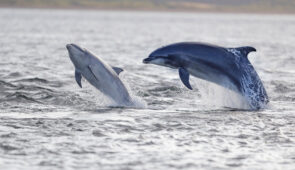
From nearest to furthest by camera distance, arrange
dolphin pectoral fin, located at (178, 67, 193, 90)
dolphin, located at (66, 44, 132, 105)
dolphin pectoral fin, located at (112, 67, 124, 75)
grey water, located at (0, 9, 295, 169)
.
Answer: grey water, located at (0, 9, 295, 169) < dolphin pectoral fin, located at (178, 67, 193, 90) < dolphin, located at (66, 44, 132, 105) < dolphin pectoral fin, located at (112, 67, 124, 75)

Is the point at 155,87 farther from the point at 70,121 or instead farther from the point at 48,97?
the point at 70,121

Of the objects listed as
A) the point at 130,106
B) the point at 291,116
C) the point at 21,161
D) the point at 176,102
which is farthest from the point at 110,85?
the point at 21,161

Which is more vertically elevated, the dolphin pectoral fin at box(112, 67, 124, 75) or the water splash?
the dolphin pectoral fin at box(112, 67, 124, 75)

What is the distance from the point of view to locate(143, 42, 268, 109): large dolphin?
16953mm

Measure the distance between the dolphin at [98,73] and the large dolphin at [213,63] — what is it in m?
1.30

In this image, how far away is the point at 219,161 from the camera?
12.2m

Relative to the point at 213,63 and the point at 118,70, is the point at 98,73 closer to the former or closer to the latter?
the point at 118,70

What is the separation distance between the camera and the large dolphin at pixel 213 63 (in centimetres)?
1695

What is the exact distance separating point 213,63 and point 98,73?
2901mm

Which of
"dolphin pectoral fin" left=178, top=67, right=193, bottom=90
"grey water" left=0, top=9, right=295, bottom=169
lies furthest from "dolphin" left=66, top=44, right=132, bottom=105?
"dolphin pectoral fin" left=178, top=67, right=193, bottom=90

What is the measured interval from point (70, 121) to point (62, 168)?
4.07 meters

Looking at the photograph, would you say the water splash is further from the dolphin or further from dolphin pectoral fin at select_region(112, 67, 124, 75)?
dolphin pectoral fin at select_region(112, 67, 124, 75)

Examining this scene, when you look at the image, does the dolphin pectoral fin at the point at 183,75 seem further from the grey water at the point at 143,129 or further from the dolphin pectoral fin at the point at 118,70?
the dolphin pectoral fin at the point at 118,70

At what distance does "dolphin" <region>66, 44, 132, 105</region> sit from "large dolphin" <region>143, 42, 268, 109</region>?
130 centimetres
